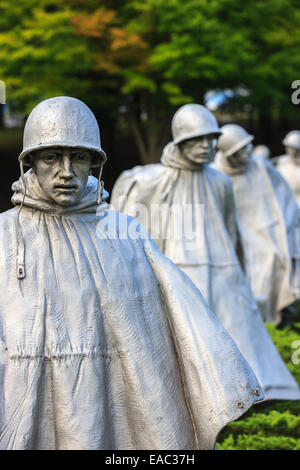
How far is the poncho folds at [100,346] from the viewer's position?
17.7ft

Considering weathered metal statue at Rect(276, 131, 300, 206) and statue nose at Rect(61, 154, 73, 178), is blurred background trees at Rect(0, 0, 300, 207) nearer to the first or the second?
weathered metal statue at Rect(276, 131, 300, 206)

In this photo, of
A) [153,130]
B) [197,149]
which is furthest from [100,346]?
[153,130]

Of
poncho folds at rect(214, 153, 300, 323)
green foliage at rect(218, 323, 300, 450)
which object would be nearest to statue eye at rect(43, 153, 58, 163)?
green foliage at rect(218, 323, 300, 450)

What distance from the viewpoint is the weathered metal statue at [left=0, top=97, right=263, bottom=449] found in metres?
5.41

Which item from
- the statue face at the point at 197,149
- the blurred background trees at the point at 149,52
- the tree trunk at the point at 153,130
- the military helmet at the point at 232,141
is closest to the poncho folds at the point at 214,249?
the statue face at the point at 197,149

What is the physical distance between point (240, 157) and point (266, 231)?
1422 mm

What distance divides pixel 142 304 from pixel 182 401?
504 mm

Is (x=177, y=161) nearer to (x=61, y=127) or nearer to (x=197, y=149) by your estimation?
(x=197, y=149)

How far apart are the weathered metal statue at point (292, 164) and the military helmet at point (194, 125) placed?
35.5ft

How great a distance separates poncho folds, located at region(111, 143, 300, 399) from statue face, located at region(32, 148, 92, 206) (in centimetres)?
608

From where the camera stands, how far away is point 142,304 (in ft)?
18.9

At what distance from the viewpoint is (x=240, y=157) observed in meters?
16.2

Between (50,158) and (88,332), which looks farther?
(50,158)

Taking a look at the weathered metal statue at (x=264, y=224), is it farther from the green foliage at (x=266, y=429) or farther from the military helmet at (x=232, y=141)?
the green foliage at (x=266, y=429)
